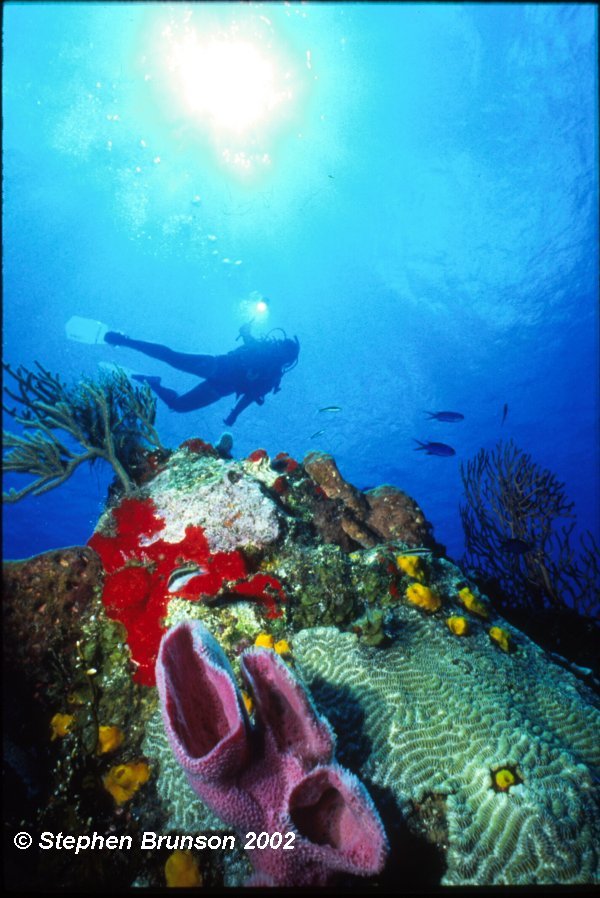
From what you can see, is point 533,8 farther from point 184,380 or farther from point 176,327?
point 184,380

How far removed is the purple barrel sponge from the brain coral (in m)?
0.95

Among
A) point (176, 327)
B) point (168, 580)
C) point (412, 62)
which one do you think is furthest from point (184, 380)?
point (168, 580)

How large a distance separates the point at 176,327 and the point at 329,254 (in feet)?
41.8

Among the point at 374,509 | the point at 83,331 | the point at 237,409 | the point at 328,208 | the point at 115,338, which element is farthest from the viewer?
the point at 328,208

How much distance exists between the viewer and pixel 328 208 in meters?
22.6

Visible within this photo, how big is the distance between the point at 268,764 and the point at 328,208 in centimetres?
2540

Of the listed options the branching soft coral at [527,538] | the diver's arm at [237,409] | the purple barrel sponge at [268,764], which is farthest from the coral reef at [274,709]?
the diver's arm at [237,409]

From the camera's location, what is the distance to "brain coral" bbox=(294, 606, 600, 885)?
8.35 ft

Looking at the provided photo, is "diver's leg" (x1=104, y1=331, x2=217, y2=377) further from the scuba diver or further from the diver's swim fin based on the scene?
the diver's swim fin

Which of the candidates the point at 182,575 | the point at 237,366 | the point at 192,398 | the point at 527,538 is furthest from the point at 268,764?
the point at 237,366

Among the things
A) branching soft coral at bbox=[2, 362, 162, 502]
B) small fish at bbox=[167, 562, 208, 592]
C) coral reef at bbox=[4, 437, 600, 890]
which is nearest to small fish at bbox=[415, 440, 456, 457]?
coral reef at bbox=[4, 437, 600, 890]

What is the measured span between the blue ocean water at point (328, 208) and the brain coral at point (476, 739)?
215 inches

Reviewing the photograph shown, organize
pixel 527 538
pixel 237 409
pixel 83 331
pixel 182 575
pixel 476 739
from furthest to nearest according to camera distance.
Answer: pixel 83 331
pixel 237 409
pixel 527 538
pixel 182 575
pixel 476 739

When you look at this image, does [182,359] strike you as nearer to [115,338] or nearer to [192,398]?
[192,398]
